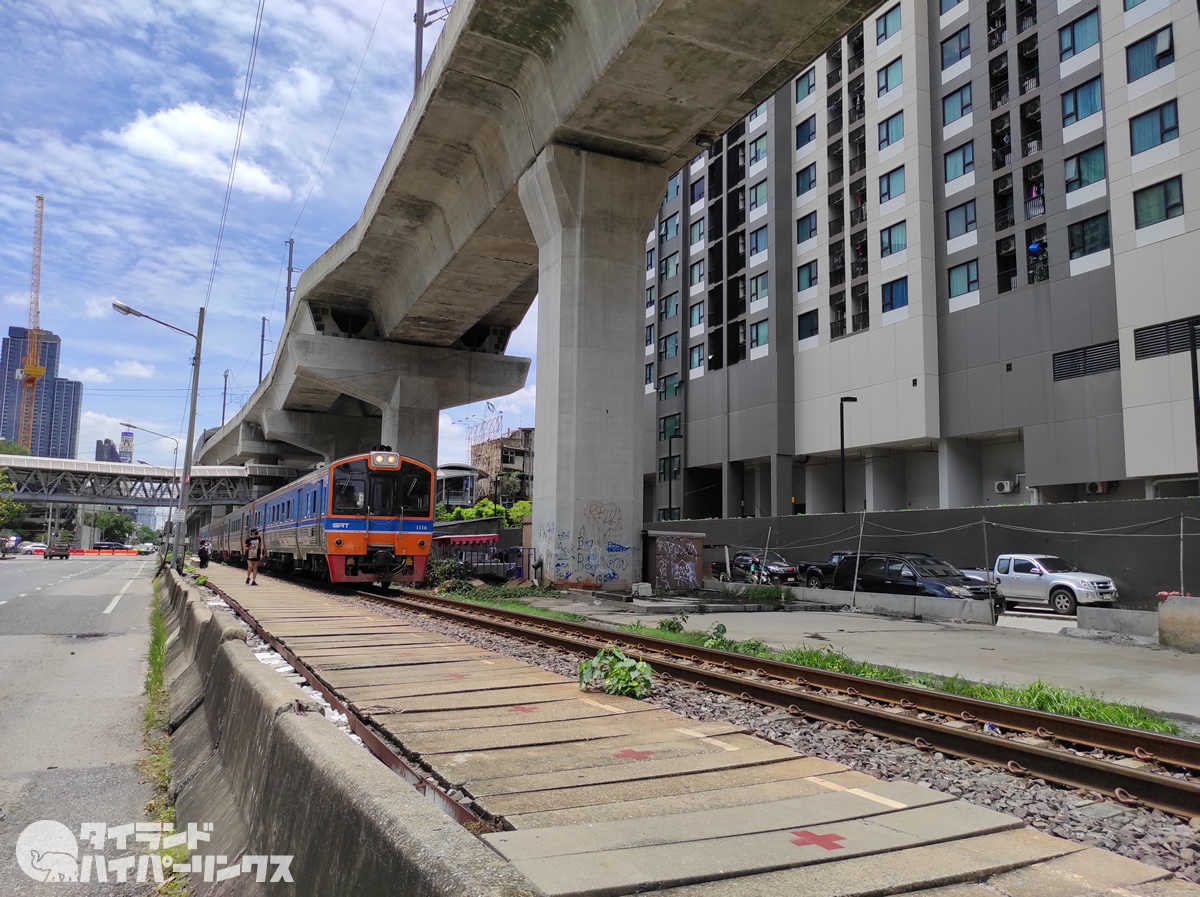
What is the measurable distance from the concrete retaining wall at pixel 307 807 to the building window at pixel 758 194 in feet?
166

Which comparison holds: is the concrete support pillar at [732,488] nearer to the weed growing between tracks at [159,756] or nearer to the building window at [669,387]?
the building window at [669,387]

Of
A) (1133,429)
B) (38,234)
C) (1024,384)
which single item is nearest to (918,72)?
(1024,384)

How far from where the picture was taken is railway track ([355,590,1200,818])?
466cm

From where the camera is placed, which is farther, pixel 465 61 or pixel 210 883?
pixel 465 61

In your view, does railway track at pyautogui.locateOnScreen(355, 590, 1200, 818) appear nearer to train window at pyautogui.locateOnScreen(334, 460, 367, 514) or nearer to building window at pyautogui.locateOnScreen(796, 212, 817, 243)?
train window at pyautogui.locateOnScreen(334, 460, 367, 514)

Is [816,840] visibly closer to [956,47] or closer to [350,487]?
[350,487]

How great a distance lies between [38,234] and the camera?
14025cm

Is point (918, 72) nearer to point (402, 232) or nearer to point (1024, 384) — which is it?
point (1024, 384)

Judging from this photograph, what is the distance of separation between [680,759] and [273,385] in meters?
41.0

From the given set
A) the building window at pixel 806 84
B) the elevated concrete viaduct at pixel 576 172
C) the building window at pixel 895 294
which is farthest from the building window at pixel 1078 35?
the elevated concrete viaduct at pixel 576 172

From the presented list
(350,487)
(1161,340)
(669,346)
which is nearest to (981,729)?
(350,487)

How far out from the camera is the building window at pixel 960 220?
40406 millimetres

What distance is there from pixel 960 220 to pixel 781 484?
56.3ft

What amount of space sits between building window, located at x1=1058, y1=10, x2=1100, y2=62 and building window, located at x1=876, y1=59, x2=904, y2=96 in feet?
27.8
